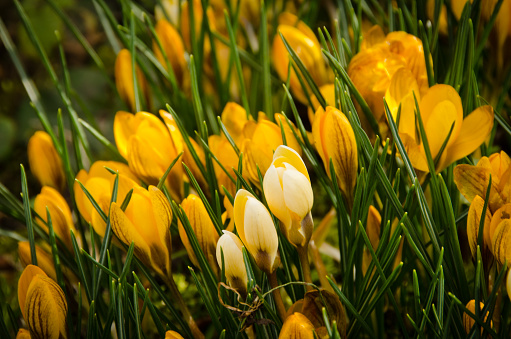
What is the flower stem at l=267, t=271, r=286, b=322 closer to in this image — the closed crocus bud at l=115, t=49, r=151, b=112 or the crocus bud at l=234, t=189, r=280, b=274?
the crocus bud at l=234, t=189, r=280, b=274

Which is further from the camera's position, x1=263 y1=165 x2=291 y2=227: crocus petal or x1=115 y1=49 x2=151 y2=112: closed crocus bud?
x1=115 y1=49 x2=151 y2=112: closed crocus bud

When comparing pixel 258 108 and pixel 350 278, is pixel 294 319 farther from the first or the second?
pixel 258 108

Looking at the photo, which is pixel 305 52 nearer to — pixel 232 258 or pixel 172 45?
pixel 172 45

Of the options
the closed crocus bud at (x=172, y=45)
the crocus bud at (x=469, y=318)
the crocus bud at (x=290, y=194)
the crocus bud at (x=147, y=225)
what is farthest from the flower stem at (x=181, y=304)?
the closed crocus bud at (x=172, y=45)

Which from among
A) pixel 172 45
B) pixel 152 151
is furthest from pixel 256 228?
pixel 172 45

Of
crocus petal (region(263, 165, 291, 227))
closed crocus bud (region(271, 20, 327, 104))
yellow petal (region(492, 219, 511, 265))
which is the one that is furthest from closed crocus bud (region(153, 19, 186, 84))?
yellow petal (region(492, 219, 511, 265))

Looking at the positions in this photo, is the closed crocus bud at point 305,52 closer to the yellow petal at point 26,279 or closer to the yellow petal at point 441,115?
the yellow petal at point 441,115
